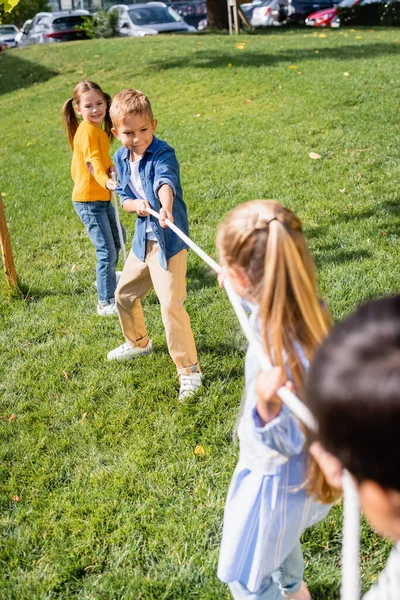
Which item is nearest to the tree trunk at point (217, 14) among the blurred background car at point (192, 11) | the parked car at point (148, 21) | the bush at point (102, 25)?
the parked car at point (148, 21)

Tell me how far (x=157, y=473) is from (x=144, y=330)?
1.12 meters

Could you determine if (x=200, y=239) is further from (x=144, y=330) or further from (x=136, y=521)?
(x=136, y=521)

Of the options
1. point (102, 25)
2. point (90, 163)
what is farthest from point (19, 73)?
point (90, 163)

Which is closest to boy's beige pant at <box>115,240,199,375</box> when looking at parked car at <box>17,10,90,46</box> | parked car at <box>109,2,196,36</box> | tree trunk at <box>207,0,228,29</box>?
parked car at <box>109,2,196,36</box>

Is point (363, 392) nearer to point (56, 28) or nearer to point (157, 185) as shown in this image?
point (157, 185)

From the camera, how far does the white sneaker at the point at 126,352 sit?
3.95 metres

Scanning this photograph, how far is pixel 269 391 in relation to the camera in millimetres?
1530

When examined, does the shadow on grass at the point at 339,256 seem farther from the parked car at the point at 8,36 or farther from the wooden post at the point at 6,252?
the parked car at the point at 8,36

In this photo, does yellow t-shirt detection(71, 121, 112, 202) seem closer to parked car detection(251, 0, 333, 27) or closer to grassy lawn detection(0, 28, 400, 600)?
grassy lawn detection(0, 28, 400, 600)

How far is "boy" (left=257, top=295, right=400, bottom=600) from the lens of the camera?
951 millimetres

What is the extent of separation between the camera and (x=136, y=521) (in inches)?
108

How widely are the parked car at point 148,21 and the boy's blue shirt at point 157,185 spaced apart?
18067 millimetres

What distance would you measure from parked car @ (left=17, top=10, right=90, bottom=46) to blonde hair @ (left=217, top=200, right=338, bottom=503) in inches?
924

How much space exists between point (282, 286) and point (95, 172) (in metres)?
2.86
